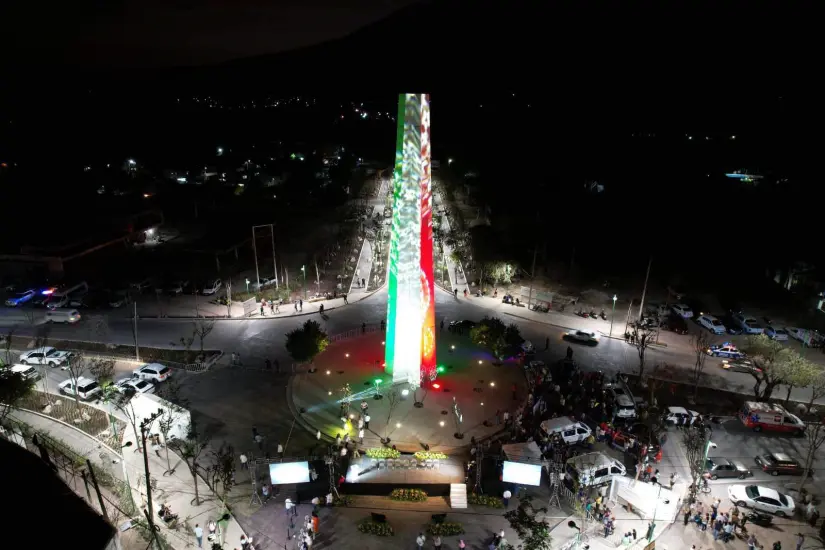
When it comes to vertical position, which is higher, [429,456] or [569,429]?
[429,456]

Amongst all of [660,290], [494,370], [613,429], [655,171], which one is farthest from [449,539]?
[655,171]

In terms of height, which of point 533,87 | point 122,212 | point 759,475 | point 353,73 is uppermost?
point 533,87

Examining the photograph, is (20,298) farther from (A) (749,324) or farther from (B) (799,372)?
(A) (749,324)

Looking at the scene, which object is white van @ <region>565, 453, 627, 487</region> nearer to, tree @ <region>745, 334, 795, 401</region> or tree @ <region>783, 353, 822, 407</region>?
tree @ <region>745, 334, 795, 401</region>

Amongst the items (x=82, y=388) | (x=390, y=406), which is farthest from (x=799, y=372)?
(x=82, y=388)

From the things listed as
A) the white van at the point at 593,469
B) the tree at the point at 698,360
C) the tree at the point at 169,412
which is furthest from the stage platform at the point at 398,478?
the tree at the point at 698,360

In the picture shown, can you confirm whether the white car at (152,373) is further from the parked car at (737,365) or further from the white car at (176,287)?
the parked car at (737,365)

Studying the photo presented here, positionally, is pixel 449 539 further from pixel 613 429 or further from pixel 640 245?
pixel 640 245

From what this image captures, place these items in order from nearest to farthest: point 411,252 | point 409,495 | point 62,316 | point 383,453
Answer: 1. point 409,495
2. point 383,453
3. point 411,252
4. point 62,316
